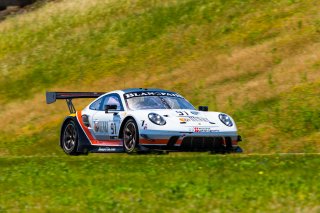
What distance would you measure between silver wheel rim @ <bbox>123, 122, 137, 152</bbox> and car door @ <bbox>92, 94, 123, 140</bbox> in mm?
330

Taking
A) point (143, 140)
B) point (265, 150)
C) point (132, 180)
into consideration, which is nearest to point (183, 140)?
point (143, 140)

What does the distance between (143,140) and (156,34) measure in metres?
18.6

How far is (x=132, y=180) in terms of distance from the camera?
11203mm

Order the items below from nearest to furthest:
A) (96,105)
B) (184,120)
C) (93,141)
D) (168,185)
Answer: (168,185)
(184,120)
(93,141)
(96,105)

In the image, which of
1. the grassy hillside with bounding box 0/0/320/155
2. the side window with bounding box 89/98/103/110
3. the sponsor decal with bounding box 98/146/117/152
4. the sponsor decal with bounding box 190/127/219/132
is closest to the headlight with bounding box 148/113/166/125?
the sponsor decal with bounding box 190/127/219/132

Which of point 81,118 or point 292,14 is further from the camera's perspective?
point 292,14

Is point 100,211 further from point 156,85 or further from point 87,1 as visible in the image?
point 87,1

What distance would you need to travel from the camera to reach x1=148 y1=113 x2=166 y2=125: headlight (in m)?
16.2

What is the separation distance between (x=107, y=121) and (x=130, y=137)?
3.68 feet

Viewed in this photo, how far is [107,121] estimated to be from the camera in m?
17.6

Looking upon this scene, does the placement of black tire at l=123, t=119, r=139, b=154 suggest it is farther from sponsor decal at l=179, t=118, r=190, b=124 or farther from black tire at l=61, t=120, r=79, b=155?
black tire at l=61, t=120, r=79, b=155

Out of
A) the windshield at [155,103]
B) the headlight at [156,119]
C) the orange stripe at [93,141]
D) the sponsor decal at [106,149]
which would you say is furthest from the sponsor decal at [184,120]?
the sponsor decal at [106,149]

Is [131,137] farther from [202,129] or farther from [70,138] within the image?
[70,138]

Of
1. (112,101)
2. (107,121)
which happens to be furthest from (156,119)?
(112,101)
